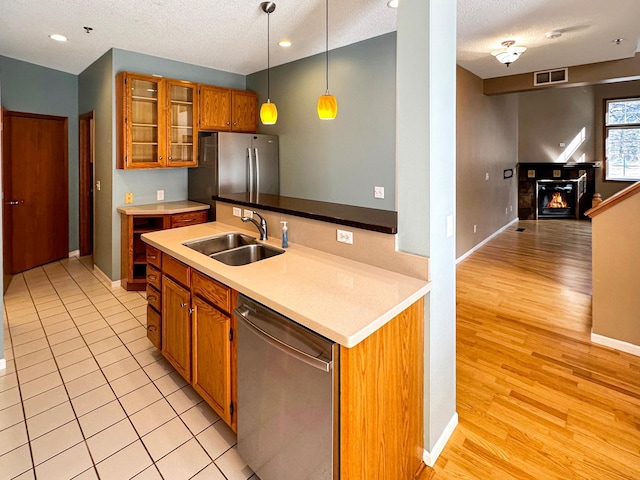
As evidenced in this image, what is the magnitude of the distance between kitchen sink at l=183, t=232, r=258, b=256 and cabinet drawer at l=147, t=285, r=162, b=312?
42cm

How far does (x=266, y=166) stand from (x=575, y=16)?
3531 millimetres

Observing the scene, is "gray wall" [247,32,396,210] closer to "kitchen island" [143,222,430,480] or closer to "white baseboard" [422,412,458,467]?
"kitchen island" [143,222,430,480]

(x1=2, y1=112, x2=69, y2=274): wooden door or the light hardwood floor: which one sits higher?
(x1=2, y1=112, x2=69, y2=274): wooden door

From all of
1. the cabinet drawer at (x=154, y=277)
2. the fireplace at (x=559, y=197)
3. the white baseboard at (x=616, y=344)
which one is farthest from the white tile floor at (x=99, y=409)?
the fireplace at (x=559, y=197)

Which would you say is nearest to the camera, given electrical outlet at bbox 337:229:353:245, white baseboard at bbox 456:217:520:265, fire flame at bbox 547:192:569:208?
electrical outlet at bbox 337:229:353:245

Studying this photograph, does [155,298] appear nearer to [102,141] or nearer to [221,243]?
[221,243]

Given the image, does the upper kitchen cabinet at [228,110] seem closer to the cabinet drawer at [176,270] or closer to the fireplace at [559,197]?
the cabinet drawer at [176,270]

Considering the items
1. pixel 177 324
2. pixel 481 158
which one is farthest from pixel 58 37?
pixel 481 158

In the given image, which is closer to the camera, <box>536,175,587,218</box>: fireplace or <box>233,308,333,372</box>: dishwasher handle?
<box>233,308,333,372</box>: dishwasher handle

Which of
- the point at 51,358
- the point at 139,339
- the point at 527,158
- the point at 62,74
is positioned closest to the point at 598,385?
the point at 139,339

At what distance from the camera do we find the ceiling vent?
5.15 meters

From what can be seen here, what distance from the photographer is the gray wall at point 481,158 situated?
5.29m

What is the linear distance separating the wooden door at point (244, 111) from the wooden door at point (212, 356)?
11.5 ft

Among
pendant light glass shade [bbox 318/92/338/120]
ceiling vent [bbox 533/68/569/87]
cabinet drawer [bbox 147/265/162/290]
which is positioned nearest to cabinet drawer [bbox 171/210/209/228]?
cabinet drawer [bbox 147/265/162/290]
